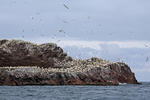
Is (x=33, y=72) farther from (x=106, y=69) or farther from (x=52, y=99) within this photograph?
(x=52, y=99)

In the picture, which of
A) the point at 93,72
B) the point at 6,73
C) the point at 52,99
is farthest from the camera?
the point at 93,72

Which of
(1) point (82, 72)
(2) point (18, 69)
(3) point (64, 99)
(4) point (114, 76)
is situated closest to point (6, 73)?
(2) point (18, 69)

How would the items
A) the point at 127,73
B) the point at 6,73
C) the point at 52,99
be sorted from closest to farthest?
1. the point at 52,99
2. the point at 6,73
3. the point at 127,73

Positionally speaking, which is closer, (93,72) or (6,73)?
(6,73)

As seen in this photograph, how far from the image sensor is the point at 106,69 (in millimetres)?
184750

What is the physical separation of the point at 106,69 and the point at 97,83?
8391 millimetres

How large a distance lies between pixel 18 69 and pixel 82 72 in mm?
23819

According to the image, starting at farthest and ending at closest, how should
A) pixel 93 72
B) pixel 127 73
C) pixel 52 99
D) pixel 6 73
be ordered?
1. pixel 127 73
2. pixel 93 72
3. pixel 6 73
4. pixel 52 99

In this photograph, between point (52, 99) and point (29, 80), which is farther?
point (29, 80)

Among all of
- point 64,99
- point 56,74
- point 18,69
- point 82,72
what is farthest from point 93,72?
point 64,99

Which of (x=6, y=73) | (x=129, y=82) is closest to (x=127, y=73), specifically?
(x=129, y=82)

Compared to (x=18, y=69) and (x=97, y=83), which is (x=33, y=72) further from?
(x=97, y=83)

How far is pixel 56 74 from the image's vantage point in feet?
563

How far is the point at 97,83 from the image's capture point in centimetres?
17912
